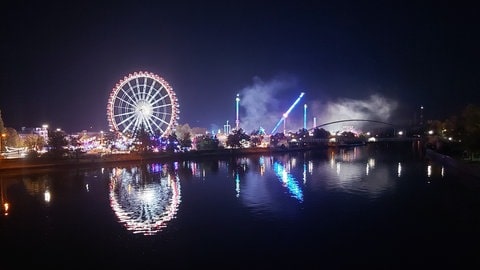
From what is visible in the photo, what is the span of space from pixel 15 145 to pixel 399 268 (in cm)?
4802

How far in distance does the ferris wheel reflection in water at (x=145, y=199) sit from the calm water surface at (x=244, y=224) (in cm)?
5

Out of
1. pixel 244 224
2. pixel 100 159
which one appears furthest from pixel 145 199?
pixel 100 159

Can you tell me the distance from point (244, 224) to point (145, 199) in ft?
19.5

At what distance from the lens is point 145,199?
1711 cm

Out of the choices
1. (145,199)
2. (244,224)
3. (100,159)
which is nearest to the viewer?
(244,224)

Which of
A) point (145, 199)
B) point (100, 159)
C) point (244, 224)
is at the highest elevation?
point (100, 159)

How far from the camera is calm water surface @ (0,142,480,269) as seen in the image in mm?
9555

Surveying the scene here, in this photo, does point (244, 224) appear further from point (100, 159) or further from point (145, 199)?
point (100, 159)

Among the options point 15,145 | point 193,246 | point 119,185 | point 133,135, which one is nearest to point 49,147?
point 133,135

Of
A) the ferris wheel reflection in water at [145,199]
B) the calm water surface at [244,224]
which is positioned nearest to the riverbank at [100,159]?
the ferris wheel reflection in water at [145,199]

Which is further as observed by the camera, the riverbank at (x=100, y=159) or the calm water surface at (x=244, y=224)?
the riverbank at (x=100, y=159)

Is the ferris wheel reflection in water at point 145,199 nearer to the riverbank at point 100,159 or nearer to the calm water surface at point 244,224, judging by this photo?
the calm water surface at point 244,224

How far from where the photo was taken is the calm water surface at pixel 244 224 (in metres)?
9.55

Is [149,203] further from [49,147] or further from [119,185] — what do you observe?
[49,147]
